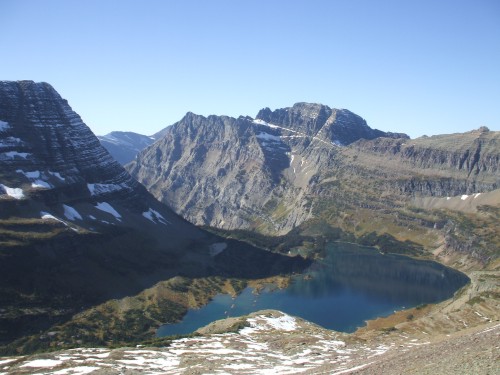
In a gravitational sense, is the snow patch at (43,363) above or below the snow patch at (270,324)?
above

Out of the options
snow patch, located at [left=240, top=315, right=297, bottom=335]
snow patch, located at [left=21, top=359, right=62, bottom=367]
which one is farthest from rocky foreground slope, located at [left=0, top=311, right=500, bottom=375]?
snow patch, located at [left=240, top=315, right=297, bottom=335]

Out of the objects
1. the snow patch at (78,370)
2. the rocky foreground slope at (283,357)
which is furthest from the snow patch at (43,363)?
the snow patch at (78,370)

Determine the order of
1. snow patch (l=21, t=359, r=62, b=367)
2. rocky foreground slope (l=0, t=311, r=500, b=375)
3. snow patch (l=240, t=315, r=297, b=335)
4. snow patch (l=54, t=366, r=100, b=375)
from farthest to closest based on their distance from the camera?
snow patch (l=240, t=315, r=297, b=335) → snow patch (l=21, t=359, r=62, b=367) → snow patch (l=54, t=366, r=100, b=375) → rocky foreground slope (l=0, t=311, r=500, b=375)

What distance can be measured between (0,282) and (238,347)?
343 ft

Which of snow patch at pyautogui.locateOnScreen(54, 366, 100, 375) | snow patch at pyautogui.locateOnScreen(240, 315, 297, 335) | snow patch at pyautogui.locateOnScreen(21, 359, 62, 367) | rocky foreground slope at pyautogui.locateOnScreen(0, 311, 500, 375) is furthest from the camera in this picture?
snow patch at pyautogui.locateOnScreen(240, 315, 297, 335)

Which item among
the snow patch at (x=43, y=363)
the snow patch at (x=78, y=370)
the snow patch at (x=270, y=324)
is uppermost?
the snow patch at (x=78, y=370)

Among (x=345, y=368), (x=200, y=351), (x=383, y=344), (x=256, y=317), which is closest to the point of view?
(x=345, y=368)

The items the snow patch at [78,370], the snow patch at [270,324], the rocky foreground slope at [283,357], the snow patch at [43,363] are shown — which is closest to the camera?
the rocky foreground slope at [283,357]

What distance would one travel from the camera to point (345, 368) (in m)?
65.1

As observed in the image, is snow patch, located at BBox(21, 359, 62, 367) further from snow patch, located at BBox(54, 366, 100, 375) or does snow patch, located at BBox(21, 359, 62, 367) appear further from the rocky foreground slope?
snow patch, located at BBox(54, 366, 100, 375)

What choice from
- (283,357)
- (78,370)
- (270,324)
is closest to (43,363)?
A: (78,370)

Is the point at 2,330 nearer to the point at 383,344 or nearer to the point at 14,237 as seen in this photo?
the point at 14,237

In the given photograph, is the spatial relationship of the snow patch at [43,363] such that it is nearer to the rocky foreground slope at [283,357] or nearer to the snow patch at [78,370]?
the rocky foreground slope at [283,357]

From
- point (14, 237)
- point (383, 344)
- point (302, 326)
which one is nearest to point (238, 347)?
point (383, 344)
